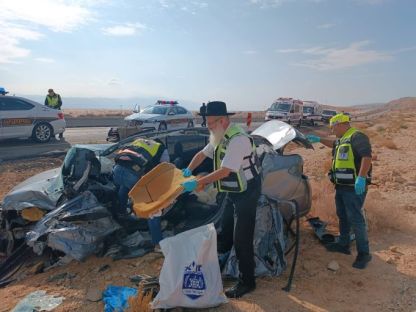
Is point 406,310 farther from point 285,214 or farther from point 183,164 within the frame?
point 183,164

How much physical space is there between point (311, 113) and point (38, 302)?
2832cm

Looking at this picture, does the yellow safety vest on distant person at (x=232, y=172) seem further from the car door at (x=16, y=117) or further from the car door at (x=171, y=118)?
the car door at (x=171, y=118)

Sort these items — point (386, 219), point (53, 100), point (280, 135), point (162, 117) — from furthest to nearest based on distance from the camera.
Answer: point (162, 117) → point (53, 100) → point (386, 219) → point (280, 135)

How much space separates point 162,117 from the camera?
15.9 metres

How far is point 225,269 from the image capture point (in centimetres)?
394

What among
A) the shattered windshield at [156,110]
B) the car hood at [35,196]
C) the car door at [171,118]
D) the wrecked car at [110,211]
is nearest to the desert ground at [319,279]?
the wrecked car at [110,211]

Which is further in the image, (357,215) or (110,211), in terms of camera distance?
(110,211)

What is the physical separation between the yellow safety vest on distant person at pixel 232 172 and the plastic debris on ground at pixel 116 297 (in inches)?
49.7

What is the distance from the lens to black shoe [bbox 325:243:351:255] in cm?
467

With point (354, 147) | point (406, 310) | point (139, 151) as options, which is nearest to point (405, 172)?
point (354, 147)

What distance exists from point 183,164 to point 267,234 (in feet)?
5.85

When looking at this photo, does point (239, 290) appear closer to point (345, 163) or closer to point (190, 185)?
point (190, 185)

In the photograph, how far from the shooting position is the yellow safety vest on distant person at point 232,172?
11.4 ft

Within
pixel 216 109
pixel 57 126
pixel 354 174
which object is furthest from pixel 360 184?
pixel 57 126
